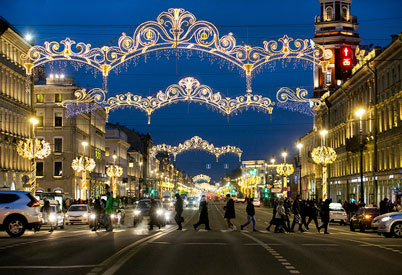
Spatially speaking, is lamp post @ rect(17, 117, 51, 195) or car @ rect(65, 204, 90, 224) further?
car @ rect(65, 204, 90, 224)

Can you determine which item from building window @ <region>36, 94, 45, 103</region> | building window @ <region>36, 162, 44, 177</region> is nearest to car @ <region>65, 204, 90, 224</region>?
building window @ <region>36, 162, 44, 177</region>

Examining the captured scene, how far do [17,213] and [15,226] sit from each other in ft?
1.84

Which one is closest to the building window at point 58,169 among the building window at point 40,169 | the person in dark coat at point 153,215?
the building window at point 40,169

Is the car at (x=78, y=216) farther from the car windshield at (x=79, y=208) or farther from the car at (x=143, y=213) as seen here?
the car at (x=143, y=213)

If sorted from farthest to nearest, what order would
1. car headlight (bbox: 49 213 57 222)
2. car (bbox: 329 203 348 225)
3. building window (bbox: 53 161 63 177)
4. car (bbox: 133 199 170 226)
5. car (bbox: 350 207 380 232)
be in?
building window (bbox: 53 161 63 177) < car (bbox: 329 203 348 225) < car (bbox: 133 199 170 226) < car (bbox: 350 207 380 232) < car headlight (bbox: 49 213 57 222)

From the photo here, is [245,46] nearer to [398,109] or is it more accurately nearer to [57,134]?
[398,109]

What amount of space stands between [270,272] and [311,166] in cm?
9112

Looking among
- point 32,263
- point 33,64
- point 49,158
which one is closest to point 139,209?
point 33,64

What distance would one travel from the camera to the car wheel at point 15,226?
29625 mm

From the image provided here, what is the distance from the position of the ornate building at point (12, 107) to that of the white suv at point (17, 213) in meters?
33.7

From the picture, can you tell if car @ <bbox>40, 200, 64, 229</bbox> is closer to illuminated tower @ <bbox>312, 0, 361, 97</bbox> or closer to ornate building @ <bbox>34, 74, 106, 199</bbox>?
ornate building @ <bbox>34, 74, 106, 199</bbox>

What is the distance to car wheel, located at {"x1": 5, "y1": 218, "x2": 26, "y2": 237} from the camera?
97.2 ft

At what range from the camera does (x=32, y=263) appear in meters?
16.7

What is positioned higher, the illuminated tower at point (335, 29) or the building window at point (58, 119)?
the illuminated tower at point (335, 29)
